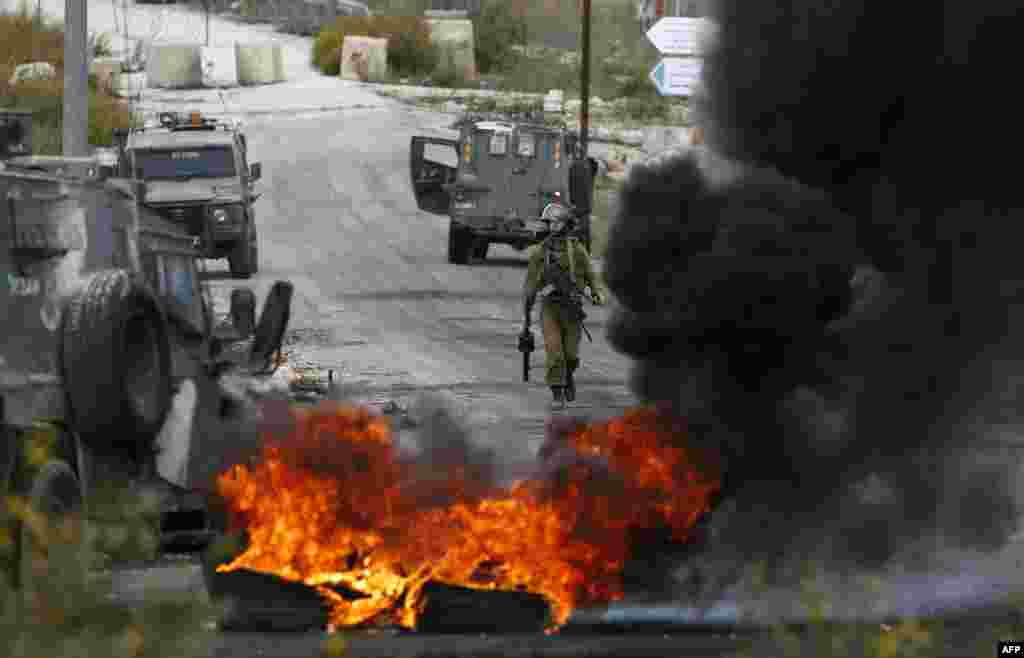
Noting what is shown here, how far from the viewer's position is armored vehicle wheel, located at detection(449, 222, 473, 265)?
29750 mm

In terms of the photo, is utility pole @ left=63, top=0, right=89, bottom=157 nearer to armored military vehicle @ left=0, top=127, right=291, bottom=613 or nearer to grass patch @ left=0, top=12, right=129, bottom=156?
grass patch @ left=0, top=12, right=129, bottom=156

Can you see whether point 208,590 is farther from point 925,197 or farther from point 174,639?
point 925,197

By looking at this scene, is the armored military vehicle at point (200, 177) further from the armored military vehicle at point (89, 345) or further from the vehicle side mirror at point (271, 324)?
the armored military vehicle at point (89, 345)

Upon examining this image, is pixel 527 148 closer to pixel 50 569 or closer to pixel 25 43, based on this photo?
pixel 25 43

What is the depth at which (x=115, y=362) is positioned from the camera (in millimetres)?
7887

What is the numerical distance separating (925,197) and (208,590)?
12.8 feet

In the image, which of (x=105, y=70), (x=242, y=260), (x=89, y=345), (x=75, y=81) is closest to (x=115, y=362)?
(x=89, y=345)

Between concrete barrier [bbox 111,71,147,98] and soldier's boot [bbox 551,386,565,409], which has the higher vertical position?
soldier's boot [bbox 551,386,565,409]

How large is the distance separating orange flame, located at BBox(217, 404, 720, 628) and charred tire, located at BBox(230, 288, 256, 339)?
1.62 meters

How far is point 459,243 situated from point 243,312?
2049 centimetres

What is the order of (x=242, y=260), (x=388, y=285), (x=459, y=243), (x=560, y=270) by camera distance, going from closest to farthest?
(x=560, y=270) < (x=242, y=260) < (x=388, y=285) < (x=459, y=243)

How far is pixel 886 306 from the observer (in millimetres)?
9266

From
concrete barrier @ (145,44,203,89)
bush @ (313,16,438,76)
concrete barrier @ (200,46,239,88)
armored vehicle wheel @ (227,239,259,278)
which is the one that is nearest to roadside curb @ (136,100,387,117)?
concrete barrier @ (145,44,203,89)

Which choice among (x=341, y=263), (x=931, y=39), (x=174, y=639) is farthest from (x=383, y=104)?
(x=174, y=639)
